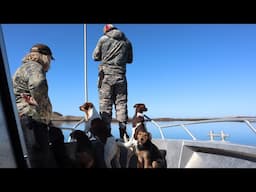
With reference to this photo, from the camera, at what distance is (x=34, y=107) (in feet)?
3.94

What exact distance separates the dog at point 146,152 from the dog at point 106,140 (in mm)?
128

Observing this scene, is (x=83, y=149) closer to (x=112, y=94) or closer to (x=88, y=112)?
(x=88, y=112)

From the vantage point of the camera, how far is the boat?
46.9 inches

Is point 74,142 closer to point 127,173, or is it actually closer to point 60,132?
point 60,132

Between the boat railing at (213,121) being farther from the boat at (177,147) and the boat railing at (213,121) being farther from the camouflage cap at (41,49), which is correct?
the camouflage cap at (41,49)

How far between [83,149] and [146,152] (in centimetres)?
37

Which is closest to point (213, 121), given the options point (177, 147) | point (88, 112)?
point (177, 147)

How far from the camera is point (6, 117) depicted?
1.21 metres

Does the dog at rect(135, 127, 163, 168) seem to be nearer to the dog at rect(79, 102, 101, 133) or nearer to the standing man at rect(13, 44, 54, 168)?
the dog at rect(79, 102, 101, 133)

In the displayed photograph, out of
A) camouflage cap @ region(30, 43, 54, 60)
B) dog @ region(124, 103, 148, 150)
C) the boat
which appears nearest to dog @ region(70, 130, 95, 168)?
the boat

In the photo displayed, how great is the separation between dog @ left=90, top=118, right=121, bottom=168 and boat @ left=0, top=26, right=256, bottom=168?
128 millimetres

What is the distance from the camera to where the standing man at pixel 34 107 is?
1187mm
